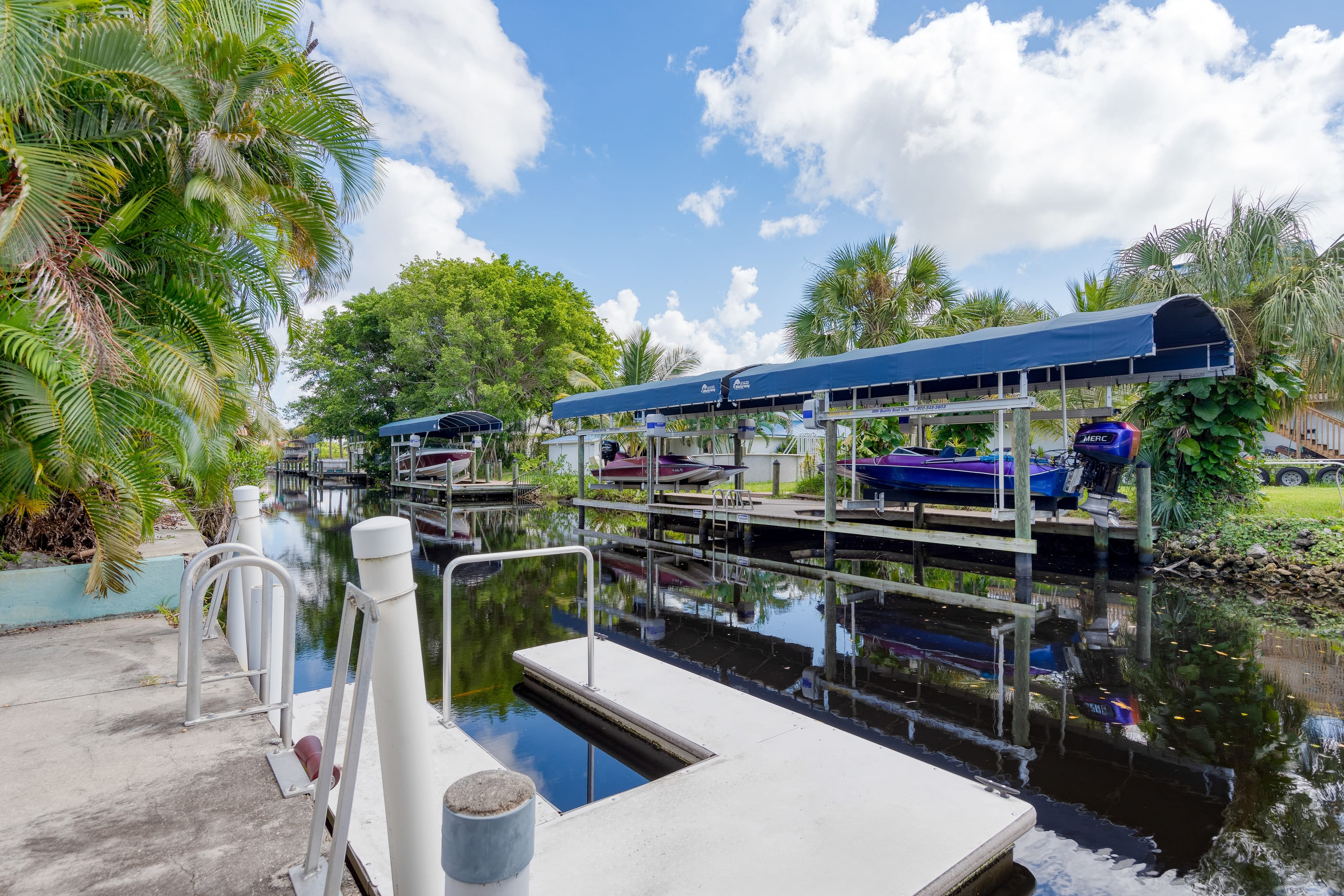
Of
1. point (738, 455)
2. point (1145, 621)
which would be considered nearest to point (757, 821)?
point (1145, 621)

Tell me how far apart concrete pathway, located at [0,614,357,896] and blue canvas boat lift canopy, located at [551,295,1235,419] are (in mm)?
7538

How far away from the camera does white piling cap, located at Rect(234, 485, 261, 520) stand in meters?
3.95

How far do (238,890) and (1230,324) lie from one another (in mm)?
12033

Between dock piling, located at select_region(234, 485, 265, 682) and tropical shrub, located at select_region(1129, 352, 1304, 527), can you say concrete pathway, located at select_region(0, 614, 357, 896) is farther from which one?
tropical shrub, located at select_region(1129, 352, 1304, 527)

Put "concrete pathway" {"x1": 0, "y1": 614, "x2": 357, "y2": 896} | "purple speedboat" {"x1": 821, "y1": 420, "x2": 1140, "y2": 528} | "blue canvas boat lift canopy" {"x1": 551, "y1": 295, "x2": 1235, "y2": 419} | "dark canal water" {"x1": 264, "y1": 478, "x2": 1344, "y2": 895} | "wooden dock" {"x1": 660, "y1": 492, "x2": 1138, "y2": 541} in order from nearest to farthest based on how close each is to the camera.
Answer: "concrete pathway" {"x1": 0, "y1": 614, "x2": 357, "y2": 896}
"dark canal water" {"x1": 264, "y1": 478, "x2": 1344, "y2": 895}
"blue canvas boat lift canopy" {"x1": 551, "y1": 295, "x2": 1235, "y2": 419}
"purple speedboat" {"x1": 821, "y1": 420, "x2": 1140, "y2": 528}
"wooden dock" {"x1": 660, "y1": 492, "x2": 1138, "y2": 541}

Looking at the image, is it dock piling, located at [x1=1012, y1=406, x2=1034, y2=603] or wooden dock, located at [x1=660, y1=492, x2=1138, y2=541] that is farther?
wooden dock, located at [x1=660, y1=492, x2=1138, y2=541]

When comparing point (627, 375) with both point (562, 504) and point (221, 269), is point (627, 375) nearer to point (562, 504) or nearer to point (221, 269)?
point (562, 504)

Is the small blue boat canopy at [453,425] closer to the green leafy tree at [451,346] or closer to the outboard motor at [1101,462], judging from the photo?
the green leafy tree at [451,346]

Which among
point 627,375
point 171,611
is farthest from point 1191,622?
point 627,375

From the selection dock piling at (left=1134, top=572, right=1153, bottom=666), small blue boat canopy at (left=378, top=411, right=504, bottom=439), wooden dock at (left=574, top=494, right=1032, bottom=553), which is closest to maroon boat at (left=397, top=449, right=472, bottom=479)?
small blue boat canopy at (left=378, top=411, right=504, bottom=439)

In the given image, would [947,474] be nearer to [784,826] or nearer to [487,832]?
[784,826]

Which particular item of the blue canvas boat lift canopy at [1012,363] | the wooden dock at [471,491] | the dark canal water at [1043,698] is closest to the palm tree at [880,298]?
the blue canvas boat lift canopy at [1012,363]

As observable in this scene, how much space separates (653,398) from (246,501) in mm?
8594

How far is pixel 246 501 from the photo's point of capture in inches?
156
